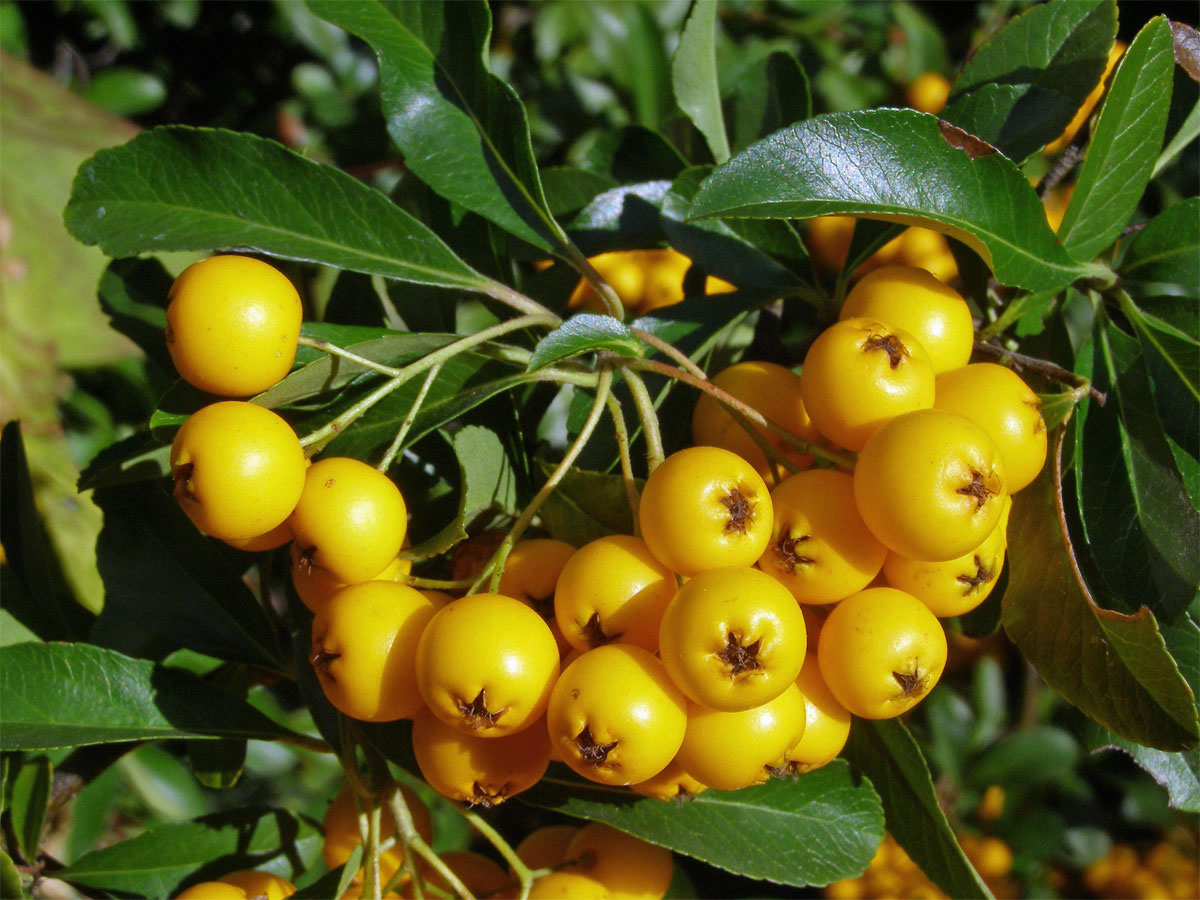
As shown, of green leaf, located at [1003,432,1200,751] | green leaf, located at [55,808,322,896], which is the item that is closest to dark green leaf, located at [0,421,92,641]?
green leaf, located at [55,808,322,896]

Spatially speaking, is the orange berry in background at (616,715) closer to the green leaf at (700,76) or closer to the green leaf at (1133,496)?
the green leaf at (1133,496)

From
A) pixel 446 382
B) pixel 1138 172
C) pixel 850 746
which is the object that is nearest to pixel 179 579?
pixel 446 382

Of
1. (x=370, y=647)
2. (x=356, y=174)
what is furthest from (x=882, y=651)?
(x=356, y=174)

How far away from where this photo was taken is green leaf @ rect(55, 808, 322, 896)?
1606 mm

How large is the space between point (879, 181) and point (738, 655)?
0.64 m

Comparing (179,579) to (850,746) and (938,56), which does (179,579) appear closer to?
(850,746)

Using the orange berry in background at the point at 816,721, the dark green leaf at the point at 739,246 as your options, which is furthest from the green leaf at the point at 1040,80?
the orange berry in background at the point at 816,721

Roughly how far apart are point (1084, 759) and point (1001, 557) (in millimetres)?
3180

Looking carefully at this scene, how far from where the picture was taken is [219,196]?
138cm

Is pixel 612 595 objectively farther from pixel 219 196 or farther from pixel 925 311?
pixel 219 196

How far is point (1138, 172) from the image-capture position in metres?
1.33

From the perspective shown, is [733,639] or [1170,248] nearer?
[733,639]

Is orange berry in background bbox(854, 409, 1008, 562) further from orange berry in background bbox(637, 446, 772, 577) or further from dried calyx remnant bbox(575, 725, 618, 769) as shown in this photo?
dried calyx remnant bbox(575, 725, 618, 769)

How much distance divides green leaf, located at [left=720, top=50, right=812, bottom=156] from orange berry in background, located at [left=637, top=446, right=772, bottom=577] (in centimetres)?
107
